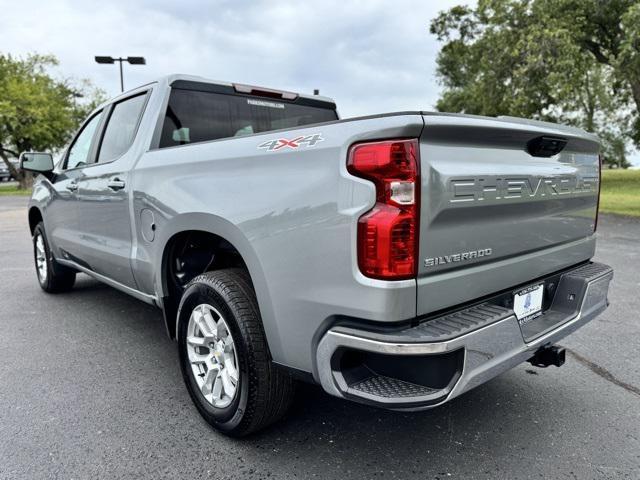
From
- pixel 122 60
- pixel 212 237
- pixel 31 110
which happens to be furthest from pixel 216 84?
pixel 31 110

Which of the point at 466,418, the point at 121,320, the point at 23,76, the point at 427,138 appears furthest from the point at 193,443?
the point at 23,76

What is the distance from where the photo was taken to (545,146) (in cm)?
241

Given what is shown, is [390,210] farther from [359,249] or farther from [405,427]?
[405,427]

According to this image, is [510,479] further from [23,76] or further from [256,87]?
[23,76]

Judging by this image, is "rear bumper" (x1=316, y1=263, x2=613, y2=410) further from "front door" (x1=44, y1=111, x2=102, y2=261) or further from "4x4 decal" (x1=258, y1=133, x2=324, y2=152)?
"front door" (x1=44, y1=111, x2=102, y2=261)

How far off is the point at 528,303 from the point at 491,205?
2.21ft

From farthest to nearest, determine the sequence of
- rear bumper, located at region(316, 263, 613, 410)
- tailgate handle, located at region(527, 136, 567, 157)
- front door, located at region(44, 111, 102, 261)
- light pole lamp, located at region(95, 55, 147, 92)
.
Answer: light pole lamp, located at region(95, 55, 147, 92), front door, located at region(44, 111, 102, 261), tailgate handle, located at region(527, 136, 567, 157), rear bumper, located at region(316, 263, 613, 410)

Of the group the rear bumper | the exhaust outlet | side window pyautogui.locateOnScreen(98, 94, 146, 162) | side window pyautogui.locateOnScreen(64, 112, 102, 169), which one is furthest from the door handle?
the exhaust outlet

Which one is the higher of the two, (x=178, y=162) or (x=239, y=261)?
(x=178, y=162)

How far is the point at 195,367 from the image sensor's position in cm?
272

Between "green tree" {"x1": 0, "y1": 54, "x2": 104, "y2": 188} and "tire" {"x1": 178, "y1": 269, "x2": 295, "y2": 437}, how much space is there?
97.4ft

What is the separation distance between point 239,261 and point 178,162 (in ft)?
2.15

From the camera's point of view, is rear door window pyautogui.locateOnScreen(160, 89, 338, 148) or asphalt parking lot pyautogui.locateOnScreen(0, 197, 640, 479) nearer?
asphalt parking lot pyautogui.locateOnScreen(0, 197, 640, 479)

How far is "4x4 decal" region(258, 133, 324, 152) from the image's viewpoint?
6.60ft
